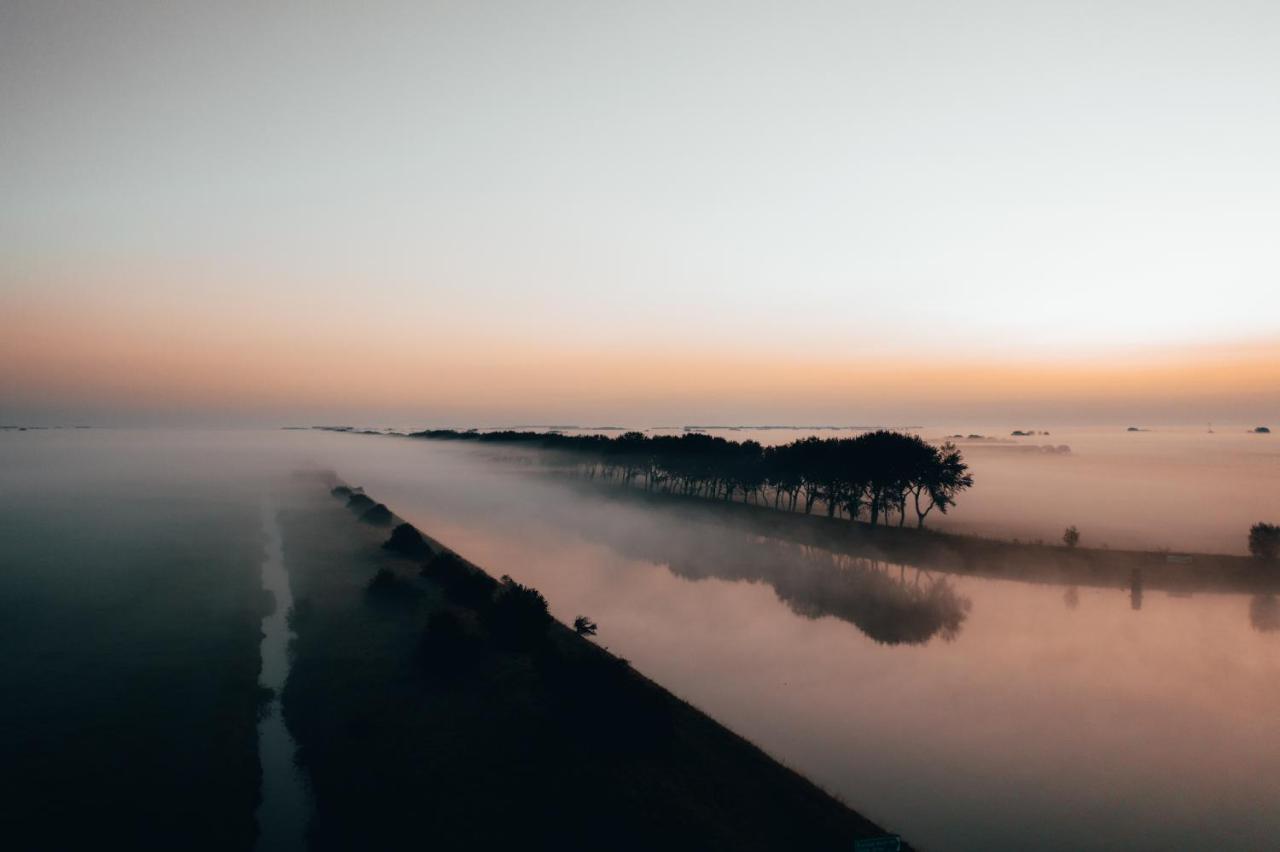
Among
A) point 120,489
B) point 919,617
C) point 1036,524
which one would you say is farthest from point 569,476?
point 919,617

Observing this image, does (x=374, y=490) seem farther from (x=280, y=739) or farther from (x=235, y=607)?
(x=280, y=739)

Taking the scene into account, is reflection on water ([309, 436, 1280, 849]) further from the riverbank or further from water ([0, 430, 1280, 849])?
the riverbank

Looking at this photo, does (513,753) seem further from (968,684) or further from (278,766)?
(968,684)

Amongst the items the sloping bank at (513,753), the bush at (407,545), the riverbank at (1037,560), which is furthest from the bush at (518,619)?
the riverbank at (1037,560)

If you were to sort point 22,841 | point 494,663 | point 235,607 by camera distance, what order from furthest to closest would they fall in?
point 235,607 → point 494,663 → point 22,841

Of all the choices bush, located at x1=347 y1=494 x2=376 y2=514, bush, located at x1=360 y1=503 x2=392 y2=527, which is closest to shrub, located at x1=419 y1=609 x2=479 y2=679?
bush, located at x1=360 y1=503 x2=392 y2=527
